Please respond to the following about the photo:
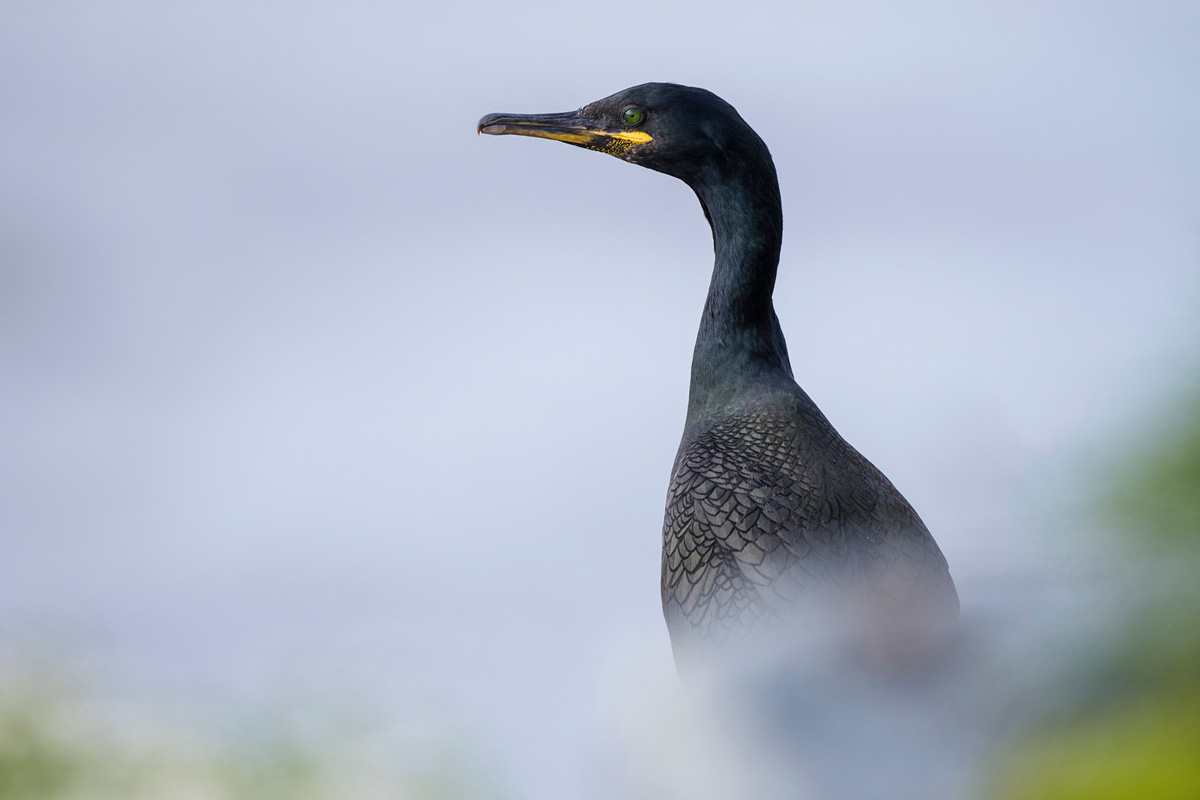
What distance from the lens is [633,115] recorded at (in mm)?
2775

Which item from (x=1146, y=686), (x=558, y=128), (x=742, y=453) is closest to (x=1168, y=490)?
(x=1146, y=686)

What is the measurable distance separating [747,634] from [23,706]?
4.08 feet

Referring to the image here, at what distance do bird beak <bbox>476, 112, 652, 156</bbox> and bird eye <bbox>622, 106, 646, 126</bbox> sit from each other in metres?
0.06

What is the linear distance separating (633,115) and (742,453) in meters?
0.93

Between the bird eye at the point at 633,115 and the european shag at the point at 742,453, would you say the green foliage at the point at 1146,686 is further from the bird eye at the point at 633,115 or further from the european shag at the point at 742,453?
the bird eye at the point at 633,115

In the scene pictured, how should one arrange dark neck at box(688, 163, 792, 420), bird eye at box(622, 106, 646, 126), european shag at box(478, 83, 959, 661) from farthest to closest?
bird eye at box(622, 106, 646, 126)
dark neck at box(688, 163, 792, 420)
european shag at box(478, 83, 959, 661)

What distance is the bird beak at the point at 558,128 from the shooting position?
285 cm

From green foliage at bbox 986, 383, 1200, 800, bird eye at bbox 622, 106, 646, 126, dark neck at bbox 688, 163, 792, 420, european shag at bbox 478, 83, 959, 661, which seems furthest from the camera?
bird eye at bbox 622, 106, 646, 126

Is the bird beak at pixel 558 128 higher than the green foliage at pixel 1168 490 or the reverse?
higher

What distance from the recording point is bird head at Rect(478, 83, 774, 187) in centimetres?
264

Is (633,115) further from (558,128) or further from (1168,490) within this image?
(1168,490)

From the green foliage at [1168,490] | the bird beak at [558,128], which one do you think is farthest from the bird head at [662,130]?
the green foliage at [1168,490]

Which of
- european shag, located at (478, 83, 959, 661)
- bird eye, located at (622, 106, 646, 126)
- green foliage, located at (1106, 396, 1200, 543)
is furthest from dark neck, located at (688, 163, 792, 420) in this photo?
green foliage, located at (1106, 396, 1200, 543)

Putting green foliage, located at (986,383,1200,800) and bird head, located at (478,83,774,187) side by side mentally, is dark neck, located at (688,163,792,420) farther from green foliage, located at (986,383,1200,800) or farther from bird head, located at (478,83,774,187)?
green foliage, located at (986,383,1200,800)
